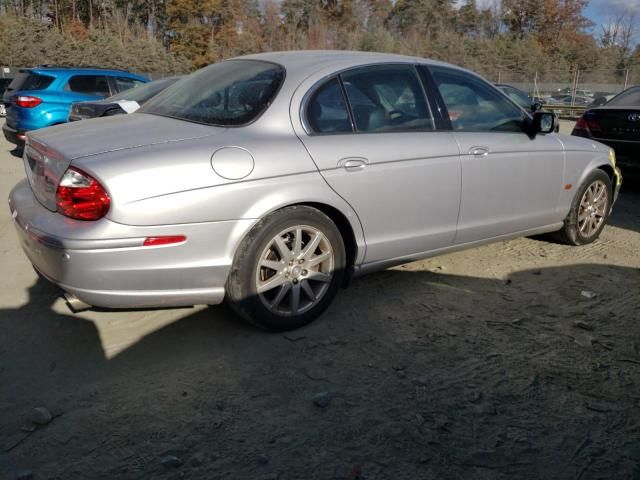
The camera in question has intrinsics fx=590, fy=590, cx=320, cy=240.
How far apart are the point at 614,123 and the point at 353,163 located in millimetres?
5547

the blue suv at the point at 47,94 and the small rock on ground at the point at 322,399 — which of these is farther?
→ the blue suv at the point at 47,94

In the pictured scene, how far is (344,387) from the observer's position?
2.91m

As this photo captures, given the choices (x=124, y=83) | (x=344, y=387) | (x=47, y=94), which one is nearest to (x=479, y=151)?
(x=344, y=387)

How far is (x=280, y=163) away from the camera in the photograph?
10.6ft

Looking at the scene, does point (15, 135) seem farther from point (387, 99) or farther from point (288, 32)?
point (288, 32)

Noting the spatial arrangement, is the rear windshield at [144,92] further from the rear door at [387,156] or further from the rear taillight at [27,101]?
the rear door at [387,156]

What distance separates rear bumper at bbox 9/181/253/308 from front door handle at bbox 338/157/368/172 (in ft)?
2.29

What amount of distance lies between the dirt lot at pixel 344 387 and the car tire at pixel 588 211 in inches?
37.5

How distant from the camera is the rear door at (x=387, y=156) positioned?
11.4 feet

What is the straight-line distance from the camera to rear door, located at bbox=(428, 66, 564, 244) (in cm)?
413

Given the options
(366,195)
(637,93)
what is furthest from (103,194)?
(637,93)

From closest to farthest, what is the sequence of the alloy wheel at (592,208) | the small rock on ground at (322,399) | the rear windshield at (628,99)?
the small rock on ground at (322,399)
the alloy wheel at (592,208)
the rear windshield at (628,99)

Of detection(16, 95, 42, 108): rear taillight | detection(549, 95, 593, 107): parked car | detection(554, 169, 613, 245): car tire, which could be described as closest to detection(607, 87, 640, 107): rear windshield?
detection(554, 169, 613, 245): car tire

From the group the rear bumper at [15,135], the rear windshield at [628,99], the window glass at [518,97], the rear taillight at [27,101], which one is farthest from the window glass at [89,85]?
the window glass at [518,97]
